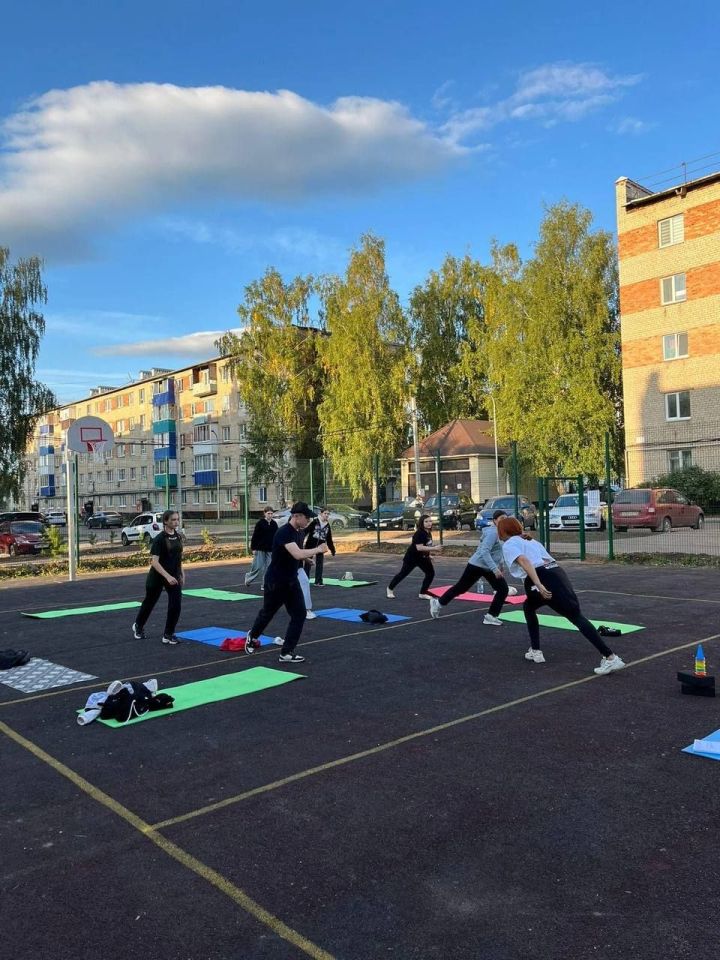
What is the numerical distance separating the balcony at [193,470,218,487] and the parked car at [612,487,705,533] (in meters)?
42.5

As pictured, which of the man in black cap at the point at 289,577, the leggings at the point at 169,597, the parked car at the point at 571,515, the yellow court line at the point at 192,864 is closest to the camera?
the yellow court line at the point at 192,864

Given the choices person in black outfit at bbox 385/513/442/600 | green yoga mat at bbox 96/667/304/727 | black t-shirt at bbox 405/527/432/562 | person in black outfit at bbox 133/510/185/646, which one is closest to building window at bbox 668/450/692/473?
person in black outfit at bbox 385/513/442/600

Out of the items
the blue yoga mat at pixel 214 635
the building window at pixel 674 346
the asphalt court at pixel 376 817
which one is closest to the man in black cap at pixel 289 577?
the asphalt court at pixel 376 817

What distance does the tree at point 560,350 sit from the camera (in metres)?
38.7

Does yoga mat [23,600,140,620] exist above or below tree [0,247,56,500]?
below

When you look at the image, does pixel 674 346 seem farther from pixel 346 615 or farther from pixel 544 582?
pixel 544 582

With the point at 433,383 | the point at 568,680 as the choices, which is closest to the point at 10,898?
the point at 568,680

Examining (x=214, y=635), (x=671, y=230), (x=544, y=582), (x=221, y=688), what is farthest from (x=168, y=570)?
(x=671, y=230)

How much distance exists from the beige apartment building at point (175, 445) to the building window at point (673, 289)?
2868 cm

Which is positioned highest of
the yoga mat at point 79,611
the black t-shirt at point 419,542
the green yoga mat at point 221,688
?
the black t-shirt at point 419,542

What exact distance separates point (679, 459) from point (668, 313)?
9.03 metres

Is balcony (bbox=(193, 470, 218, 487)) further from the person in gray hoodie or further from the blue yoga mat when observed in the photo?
the person in gray hoodie

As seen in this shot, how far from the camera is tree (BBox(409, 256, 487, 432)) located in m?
49.2

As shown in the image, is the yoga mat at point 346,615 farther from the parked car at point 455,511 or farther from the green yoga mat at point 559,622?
the parked car at point 455,511
